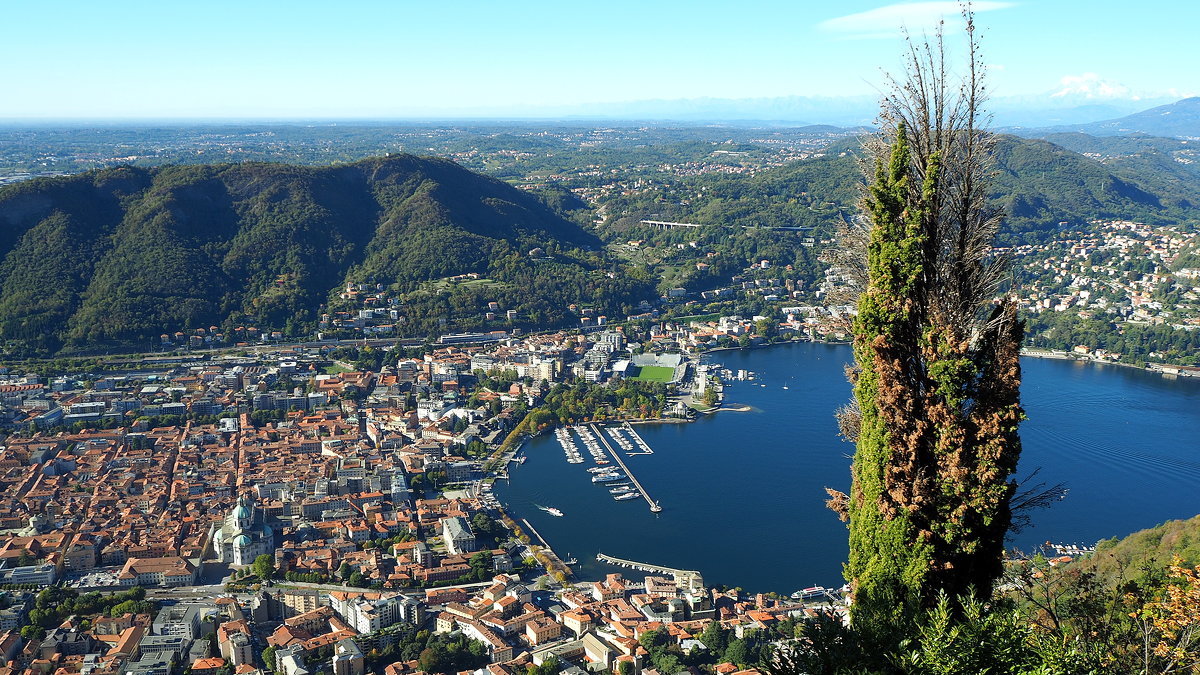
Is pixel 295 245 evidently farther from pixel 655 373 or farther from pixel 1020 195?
pixel 1020 195

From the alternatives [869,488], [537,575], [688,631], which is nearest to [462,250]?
[537,575]

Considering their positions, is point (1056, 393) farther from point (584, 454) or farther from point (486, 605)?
point (486, 605)

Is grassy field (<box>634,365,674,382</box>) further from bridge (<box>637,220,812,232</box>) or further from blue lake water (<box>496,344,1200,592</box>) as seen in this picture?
bridge (<box>637,220,812,232</box>)

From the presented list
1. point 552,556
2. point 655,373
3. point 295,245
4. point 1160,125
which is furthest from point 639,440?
point 1160,125

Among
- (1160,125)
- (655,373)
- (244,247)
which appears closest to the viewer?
(655,373)

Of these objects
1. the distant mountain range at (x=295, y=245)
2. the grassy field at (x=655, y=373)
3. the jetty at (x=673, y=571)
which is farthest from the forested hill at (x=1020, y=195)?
the jetty at (x=673, y=571)

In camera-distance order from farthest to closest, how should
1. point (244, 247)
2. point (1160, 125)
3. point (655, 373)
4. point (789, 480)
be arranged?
1. point (1160, 125)
2. point (244, 247)
3. point (655, 373)
4. point (789, 480)
